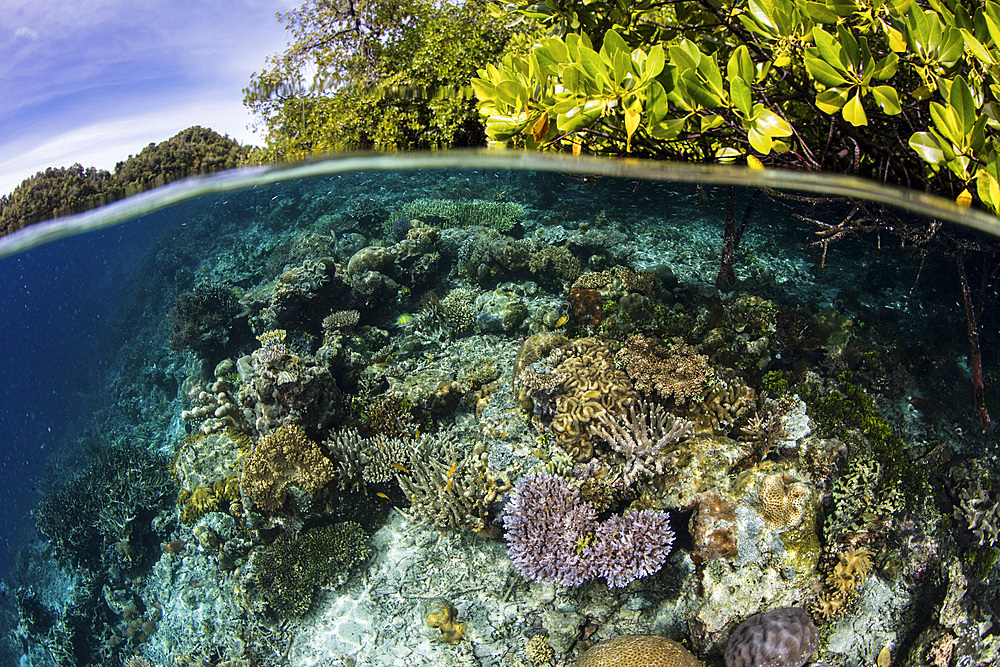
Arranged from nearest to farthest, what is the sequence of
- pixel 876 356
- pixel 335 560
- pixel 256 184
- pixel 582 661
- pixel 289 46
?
pixel 582 661, pixel 335 560, pixel 876 356, pixel 256 184, pixel 289 46

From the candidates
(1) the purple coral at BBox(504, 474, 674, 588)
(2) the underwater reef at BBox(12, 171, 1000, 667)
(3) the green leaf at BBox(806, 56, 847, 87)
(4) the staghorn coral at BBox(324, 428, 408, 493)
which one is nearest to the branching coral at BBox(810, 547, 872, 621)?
(2) the underwater reef at BBox(12, 171, 1000, 667)

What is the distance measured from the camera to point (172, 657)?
14.5ft

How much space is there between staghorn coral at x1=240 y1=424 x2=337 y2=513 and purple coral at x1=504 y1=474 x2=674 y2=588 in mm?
1531

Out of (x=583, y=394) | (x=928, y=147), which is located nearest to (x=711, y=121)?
(x=928, y=147)

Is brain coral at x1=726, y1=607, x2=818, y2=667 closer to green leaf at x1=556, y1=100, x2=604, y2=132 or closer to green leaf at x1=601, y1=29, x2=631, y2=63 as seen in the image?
→ green leaf at x1=556, y1=100, x2=604, y2=132

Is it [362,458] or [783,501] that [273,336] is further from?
[783,501]

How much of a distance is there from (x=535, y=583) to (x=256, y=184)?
4.68 m

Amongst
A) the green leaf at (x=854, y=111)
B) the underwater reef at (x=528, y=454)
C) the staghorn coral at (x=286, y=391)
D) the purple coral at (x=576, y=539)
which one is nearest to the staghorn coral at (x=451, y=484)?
the underwater reef at (x=528, y=454)

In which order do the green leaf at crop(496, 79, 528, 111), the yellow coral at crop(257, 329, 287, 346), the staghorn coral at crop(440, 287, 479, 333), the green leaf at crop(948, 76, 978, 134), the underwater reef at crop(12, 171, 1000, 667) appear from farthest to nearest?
the staghorn coral at crop(440, 287, 479, 333) < the yellow coral at crop(257, 329, 287, 346) < the green leaf at crop(496, 79, 528, 111) < the underwater reef at crop(12, 171, 1000, 667) < the green leaf at crop(948, 76, 978, 134)

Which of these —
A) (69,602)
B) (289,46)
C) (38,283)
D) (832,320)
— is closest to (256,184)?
(38,283)

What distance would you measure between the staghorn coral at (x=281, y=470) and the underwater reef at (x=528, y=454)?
0.02m

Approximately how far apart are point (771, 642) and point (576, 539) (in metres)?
1.46

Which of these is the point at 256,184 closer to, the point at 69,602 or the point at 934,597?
the point at 69,602

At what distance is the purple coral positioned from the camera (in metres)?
3.92
